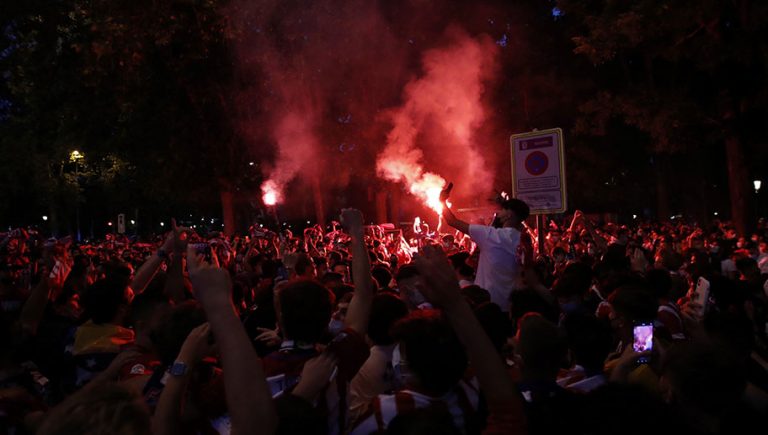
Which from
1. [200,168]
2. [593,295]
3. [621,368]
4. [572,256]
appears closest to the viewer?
[621,368]

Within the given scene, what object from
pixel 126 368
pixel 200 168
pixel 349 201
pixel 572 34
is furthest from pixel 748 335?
pixel 349 201

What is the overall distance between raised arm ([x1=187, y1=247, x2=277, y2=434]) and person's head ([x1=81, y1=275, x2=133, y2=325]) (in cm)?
220

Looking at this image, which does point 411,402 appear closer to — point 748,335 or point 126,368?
point 126,368

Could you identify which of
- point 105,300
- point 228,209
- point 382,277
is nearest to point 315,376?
point 105,300

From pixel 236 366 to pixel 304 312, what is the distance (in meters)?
0.80

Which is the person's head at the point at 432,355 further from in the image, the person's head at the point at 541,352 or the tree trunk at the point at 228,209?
the tree trunk at the point at 228,209

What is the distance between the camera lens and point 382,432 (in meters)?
2.42

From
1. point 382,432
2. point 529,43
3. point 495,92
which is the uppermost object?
point 529,43

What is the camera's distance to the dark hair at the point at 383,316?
359cm

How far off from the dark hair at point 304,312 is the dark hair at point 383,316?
73 cm

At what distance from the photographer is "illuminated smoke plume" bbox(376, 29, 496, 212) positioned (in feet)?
87.0

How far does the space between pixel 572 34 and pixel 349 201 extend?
1597 cm

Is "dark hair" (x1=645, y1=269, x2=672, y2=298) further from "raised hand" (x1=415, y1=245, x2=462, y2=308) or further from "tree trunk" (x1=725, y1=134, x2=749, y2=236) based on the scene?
"tree trunk" (x1=725, y1=134, x2=749, y2=236)

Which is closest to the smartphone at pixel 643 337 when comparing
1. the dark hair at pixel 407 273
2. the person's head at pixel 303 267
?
the dark hair at pixel 407 273
